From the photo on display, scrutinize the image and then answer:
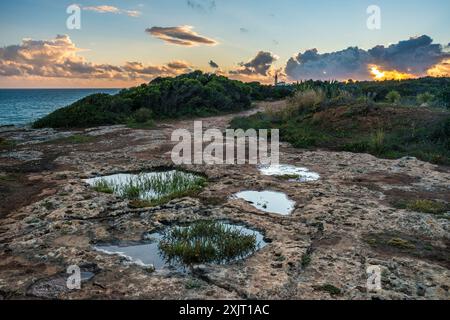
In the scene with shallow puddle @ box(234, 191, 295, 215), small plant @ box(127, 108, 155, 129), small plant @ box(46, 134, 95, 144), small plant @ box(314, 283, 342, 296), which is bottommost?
small plant @ box(314, 283, 342, 296)

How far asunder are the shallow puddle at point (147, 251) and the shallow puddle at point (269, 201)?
1.51 metres

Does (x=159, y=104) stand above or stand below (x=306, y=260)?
above

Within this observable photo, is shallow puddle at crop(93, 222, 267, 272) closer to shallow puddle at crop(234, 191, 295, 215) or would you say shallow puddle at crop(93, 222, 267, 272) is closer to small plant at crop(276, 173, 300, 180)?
shallow puddle at crop(234, 191, 295, 215)

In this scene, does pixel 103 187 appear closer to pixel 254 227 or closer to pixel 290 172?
pixel 254 227

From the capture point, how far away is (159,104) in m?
29.4

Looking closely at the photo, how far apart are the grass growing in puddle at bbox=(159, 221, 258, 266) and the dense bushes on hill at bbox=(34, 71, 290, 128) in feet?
61.0

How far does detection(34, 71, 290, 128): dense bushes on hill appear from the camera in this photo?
24.5 meters

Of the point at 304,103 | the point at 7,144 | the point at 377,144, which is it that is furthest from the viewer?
the point at 304,103

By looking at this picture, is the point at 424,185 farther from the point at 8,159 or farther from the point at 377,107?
the point at 8,159

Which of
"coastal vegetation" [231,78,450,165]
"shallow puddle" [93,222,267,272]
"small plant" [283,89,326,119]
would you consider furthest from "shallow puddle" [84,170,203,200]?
"small plant" [283,89,326,119]

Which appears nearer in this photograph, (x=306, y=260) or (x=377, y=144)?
(x=306, y=260)

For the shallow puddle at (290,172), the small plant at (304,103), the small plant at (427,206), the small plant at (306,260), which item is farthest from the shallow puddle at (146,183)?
the small plant at (304,103)

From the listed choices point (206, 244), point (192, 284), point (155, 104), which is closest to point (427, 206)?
point (206, 244)

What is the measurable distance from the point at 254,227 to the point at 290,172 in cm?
493
